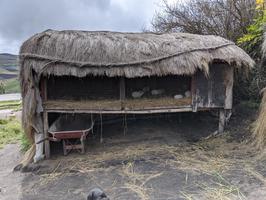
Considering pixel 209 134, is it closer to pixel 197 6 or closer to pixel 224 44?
pixel 224 44

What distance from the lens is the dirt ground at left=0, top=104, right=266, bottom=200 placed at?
560 centimetres

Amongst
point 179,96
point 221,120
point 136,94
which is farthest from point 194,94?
point 136,94

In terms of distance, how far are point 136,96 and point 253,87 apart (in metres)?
4.28

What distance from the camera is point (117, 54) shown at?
26.0 feet

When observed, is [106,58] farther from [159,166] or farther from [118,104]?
[159,166]

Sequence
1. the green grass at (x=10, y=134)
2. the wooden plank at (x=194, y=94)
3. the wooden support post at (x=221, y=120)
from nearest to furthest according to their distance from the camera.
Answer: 1. the wooden plank at (x=194, y=94)
2. the wooden support post at (x=221, y=120)
3. the green grass at (x=10, y=134)

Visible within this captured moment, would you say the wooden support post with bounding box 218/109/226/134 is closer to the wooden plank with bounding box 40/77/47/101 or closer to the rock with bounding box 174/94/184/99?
the rock with bounding box 174/94/184/99

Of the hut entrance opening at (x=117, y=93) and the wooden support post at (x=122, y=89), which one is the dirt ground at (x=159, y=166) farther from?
the wooden support post at (x=122, y=89)

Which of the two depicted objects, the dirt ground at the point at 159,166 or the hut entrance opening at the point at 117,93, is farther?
the hut entrance opening at the point at 117,93

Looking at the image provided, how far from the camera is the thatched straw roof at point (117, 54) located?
7.59 metres

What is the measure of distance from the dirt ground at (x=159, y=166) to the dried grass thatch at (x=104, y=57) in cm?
162

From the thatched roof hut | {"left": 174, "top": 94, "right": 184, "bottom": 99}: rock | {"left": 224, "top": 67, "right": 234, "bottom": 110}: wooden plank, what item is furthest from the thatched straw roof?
{"left": 174, "top": 94, "right": 184, "bottom": 99}: rock

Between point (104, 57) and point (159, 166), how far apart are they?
9.51 feet

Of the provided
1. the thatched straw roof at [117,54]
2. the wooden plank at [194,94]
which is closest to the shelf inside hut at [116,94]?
the wooden plank at [194,94]
